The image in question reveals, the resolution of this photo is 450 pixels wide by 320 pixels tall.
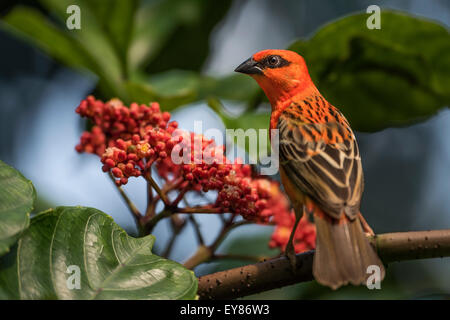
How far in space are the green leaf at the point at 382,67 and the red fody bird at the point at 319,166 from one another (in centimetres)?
19

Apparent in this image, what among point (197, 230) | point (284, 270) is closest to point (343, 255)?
point (284, 270)

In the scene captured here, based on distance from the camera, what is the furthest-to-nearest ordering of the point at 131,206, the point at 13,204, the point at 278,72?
the point at 278,72 < the point at 131,206 < the point at 13,204

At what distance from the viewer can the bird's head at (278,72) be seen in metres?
3.03

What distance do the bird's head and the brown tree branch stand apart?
1.30m

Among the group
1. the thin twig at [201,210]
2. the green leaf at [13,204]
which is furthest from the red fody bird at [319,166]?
the green leaf at [13,204]

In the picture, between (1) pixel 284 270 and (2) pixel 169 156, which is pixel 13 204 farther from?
(1) pixel 284 270

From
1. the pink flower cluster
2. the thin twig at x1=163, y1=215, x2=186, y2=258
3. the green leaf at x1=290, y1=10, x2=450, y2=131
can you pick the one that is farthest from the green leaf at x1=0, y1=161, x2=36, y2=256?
the green leaf at x1=290, y1=10, x2=450, y2=131

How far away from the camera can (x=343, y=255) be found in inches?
83.0

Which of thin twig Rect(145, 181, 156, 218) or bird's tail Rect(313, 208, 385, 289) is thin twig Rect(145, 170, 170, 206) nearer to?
thin twig Rect(145, 181, 156, 218)

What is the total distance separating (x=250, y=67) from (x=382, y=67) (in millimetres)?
905

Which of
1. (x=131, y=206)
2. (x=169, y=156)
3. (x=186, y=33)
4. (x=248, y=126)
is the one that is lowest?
(x=131, y=206)

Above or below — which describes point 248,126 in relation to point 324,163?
above
